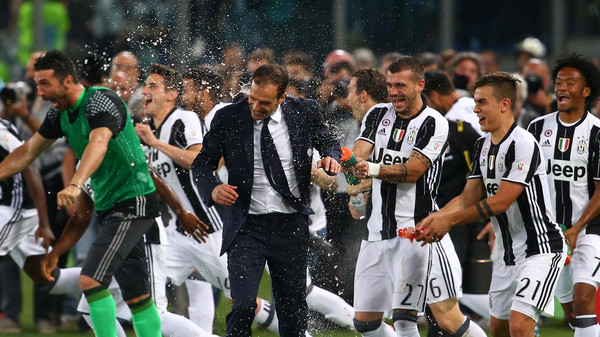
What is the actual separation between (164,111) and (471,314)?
3777 millimetres

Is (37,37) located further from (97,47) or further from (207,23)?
(207,23)

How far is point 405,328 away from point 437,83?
2.65 meters

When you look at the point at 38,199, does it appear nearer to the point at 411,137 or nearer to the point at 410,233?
the point at 411,137

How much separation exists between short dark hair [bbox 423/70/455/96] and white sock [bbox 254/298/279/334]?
93.2 inches

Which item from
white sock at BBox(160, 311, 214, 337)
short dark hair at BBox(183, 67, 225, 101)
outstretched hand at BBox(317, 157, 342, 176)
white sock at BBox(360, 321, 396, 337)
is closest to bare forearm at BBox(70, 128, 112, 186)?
outstretched hand at BBox(317, 157, 342, 176)

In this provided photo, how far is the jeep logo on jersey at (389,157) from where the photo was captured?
25.0ft

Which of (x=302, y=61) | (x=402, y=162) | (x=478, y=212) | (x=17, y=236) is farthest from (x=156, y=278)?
(x=302, y=61)

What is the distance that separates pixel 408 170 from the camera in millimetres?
7398

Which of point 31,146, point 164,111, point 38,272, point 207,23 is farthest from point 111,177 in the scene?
point 207,23

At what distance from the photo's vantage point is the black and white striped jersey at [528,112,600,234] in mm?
7523

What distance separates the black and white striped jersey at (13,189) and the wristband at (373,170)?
3393 mm

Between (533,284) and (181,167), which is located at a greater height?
(181,167)

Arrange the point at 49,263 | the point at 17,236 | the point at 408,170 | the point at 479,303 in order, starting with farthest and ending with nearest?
the point at 479,303 < the point at 17,236 < the point at 49,263 < the point at 408,170

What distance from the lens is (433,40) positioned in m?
18.3
